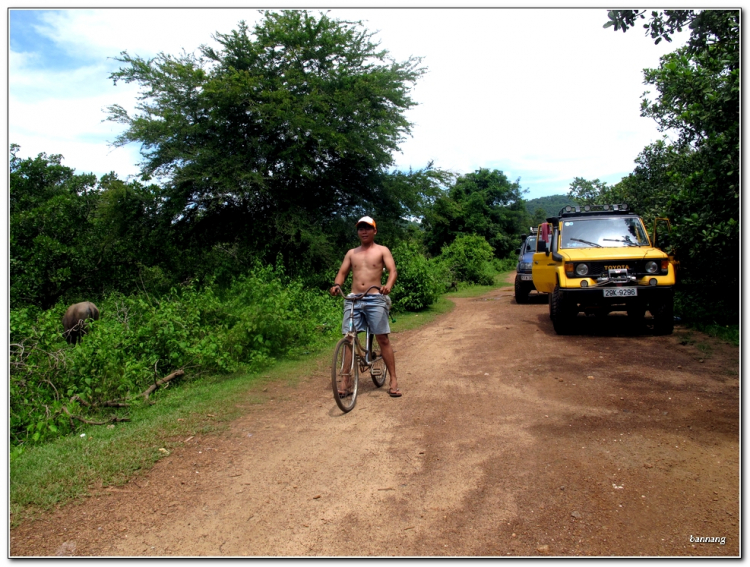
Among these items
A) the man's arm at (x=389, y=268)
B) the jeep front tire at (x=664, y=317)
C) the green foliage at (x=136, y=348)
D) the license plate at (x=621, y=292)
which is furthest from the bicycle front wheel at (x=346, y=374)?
the jeep front tire at (x=664, y=317)

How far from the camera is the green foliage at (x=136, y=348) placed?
5.95 m

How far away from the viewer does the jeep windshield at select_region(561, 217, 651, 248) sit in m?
9.75

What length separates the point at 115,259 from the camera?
54.7 ft

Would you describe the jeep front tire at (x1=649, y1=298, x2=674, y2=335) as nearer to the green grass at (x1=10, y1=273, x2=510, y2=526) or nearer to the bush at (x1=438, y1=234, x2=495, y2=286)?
the green grass at (x1=10, y1=273, x2=510, y2=526)

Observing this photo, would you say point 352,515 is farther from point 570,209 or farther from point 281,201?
point 281,201

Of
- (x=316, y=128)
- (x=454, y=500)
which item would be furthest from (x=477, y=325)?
(x=454, y=500)

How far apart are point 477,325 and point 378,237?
551 centimetres

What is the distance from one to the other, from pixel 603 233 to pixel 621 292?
5.00ft

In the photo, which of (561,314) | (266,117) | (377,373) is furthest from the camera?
(266,117)

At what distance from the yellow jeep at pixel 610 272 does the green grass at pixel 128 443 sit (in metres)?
4.78

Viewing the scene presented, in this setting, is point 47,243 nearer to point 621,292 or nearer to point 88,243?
point 88,243

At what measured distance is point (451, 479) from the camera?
148 inches

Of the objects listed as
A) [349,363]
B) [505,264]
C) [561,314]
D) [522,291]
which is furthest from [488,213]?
[349,363]

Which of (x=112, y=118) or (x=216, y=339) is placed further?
(x=112, y=118)
